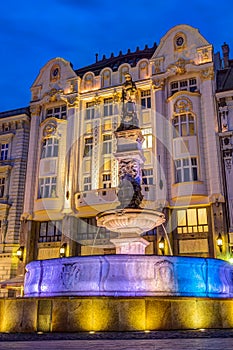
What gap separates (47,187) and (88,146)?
5.03m

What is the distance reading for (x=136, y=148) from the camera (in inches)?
626

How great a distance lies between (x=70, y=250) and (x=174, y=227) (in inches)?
328

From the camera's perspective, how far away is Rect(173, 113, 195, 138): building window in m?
29.7

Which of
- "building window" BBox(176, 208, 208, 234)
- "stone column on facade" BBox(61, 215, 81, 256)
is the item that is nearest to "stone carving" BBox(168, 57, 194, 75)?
"building window" BBox(176, 208, 208, 234)

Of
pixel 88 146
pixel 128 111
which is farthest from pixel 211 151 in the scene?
pixel 128 111

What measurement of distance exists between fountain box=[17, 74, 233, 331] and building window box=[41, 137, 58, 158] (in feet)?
64.1

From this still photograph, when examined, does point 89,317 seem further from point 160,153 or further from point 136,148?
point 160,153

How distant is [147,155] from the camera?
3050cm

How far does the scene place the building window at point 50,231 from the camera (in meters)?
31.2

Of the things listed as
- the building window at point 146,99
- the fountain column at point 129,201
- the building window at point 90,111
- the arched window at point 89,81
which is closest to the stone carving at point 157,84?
the building window at point 146,99

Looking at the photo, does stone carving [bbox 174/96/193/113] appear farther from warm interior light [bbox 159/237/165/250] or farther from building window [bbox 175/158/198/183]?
warm interior light [bbox 159/237/165/250]

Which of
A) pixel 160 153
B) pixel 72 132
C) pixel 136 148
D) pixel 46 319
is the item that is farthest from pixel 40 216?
pixel 46 319

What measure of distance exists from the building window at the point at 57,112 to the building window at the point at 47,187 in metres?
6.03

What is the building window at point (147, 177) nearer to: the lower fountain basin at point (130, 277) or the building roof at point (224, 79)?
the building roof at point (224, 79)
